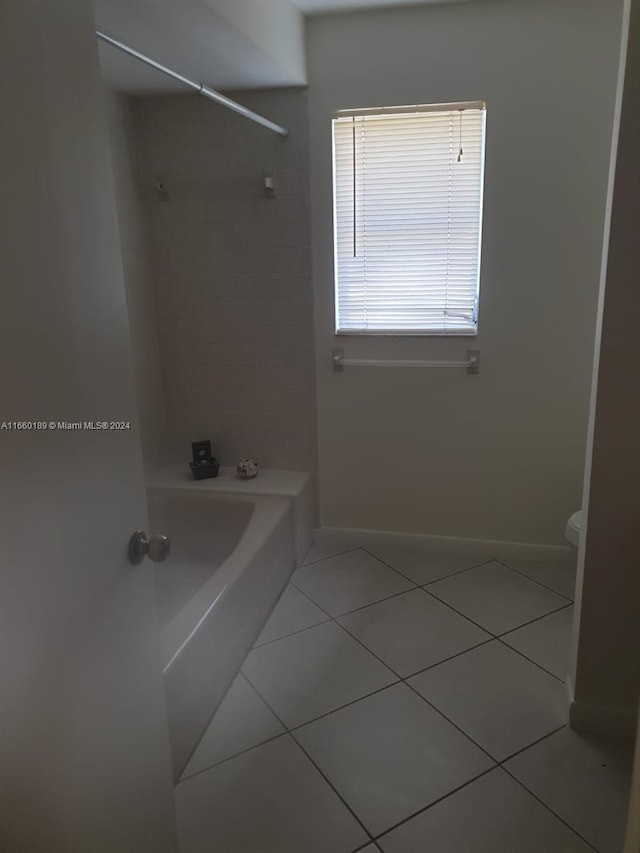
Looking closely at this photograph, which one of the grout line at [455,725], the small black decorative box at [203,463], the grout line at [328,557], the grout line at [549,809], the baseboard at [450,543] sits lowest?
the grout line at [549,809]

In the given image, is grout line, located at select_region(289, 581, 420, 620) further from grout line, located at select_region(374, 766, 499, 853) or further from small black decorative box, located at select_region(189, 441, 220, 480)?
grout line, located at select_region(374, 766, 499, 853)

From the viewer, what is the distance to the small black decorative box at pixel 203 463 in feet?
9.64

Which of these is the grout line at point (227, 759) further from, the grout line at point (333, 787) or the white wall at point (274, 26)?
the white wall at point (274, 26)

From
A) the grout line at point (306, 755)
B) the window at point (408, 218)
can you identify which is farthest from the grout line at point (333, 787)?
the window at point (408, 218)

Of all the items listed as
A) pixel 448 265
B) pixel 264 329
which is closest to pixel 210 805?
pixel 264 329

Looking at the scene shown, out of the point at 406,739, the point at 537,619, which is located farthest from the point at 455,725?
the point at 537,619

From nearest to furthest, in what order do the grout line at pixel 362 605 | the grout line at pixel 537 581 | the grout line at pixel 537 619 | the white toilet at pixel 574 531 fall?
the white toilet at pixel 574 531 < the grout line at pixel 537 619 < the grout line at pixel 362 605 < the grout line at pixel 537 581

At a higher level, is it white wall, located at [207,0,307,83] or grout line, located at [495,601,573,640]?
white wall, located at [207,0,307,83]

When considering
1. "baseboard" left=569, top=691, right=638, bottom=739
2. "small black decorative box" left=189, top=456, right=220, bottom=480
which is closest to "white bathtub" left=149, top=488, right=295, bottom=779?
"small black decorative box" left=189, top=456, right=220, bottom=480

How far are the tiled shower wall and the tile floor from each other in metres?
0.92

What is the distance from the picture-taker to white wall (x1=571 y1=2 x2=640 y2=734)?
4.94ft

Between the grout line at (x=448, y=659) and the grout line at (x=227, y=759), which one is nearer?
the grout line at (x=227, y=759)

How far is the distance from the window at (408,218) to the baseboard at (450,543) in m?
1.04

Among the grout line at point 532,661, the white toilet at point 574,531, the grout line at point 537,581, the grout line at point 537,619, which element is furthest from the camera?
the grout line at point 537,581
